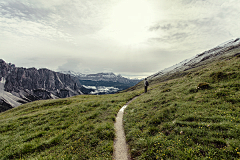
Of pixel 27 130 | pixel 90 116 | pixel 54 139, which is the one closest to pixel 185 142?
pixel 54 139

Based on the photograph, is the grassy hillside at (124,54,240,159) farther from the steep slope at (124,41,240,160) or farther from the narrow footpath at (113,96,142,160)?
the narrow footpath at (113,96,142,160)

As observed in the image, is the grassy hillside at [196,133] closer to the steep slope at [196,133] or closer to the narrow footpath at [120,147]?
the steep slope at [196,133]

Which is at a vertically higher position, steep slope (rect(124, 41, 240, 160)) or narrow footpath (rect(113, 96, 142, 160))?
steep slope (rect(124, 41, 240, 160))

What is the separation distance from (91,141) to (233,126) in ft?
37.6

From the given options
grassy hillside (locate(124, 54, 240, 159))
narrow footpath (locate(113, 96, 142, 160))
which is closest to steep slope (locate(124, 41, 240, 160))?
grassy hillside (locate(124, 54, 240, 159))

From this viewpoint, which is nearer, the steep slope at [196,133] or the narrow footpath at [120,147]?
the steep slope at [196,133]

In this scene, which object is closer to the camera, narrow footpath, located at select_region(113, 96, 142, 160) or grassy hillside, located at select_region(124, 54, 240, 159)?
grassy hillside, located at select_region(124, 54, 240, 159)

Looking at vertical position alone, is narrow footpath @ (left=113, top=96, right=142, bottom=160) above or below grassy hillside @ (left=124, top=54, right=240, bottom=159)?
below

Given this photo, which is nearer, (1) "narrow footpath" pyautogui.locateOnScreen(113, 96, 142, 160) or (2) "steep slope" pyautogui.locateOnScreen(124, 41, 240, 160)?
(2) "steep slope" pyautogui.locateOnScreen(124, 41, 240, 160)

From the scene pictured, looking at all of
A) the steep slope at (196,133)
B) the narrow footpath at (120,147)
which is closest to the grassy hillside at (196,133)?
the steep slope at (196,133)

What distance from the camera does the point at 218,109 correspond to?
10.1 meters

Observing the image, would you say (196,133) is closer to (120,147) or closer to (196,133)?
(196,133)

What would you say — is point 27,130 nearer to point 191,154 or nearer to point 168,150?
point 168,150

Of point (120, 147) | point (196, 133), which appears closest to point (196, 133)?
point (196, 133)
